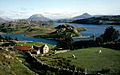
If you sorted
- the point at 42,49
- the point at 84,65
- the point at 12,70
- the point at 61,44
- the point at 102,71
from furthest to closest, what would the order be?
the point at 61,44 → the point at 42,49 → the point at 84,65 → the point at 102,71 → the point at 12,70

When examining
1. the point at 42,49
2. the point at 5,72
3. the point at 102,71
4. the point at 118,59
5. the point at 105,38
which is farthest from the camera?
the point at 105,38

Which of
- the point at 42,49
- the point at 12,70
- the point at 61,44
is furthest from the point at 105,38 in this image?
the point at 12,70

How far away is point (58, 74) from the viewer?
29281mm

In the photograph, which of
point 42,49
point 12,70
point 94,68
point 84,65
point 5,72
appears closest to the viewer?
point 5,72

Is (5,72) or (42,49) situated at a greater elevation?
(5,72)

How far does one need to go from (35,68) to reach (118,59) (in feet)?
71.9

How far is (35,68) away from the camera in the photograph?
32.1 m

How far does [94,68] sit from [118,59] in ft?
32.5

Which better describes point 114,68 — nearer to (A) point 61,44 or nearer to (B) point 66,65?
(B) point 66,65

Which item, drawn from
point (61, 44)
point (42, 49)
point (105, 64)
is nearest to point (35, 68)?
point (105, 64)

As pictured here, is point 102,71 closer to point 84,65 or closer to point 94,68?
point 94,68

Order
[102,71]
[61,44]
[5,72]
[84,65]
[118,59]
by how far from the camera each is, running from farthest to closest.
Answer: [61,44]
[118,59]
[84,65]
[102,71]
[5,72]

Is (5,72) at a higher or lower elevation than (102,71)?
higher

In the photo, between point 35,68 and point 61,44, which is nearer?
point 35,68
